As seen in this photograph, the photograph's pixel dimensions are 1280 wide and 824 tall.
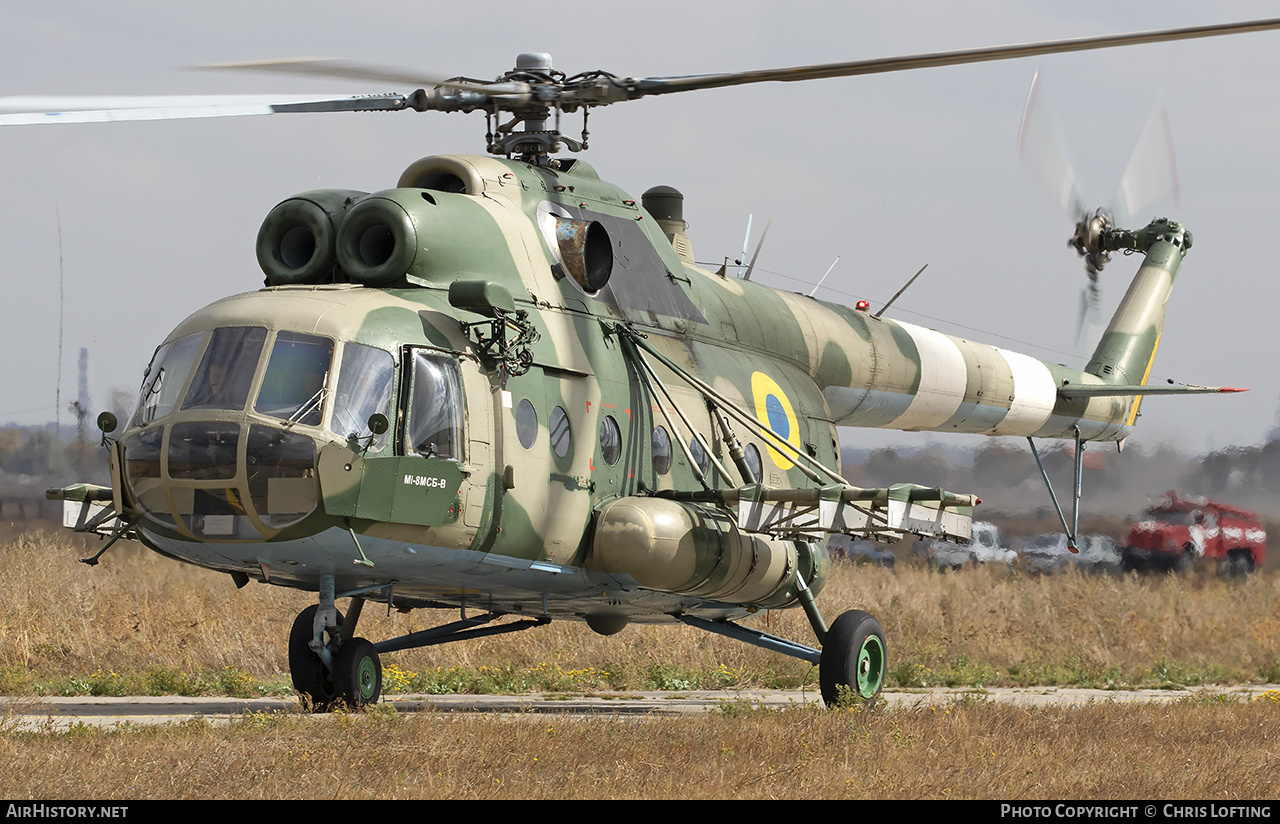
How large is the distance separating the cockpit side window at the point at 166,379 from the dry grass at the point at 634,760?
6.60 ft

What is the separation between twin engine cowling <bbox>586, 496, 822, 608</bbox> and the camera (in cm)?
1073

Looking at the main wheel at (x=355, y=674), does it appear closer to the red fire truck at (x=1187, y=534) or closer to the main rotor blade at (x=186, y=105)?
the main rotor blade at (x=186, y=105)

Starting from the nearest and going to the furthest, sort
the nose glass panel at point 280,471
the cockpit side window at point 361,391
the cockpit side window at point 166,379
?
the nose glass panel at point 280,471 < the cockpit side window at point 361,391 < the cockpit side window at point 166,379

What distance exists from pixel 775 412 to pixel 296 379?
5.26m

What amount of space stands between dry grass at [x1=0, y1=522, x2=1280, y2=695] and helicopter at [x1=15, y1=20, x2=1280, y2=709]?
3574 millimetres

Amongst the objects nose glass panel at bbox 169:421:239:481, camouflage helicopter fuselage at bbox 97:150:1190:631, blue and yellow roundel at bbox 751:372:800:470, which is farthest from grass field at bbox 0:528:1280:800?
blue and yellow roundel at bbox 751:372:800:470

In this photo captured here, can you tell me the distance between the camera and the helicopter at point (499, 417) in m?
9.15

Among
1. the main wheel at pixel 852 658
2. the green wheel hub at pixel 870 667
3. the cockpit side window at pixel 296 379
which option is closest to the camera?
the cockpit side window at pixel 296 379

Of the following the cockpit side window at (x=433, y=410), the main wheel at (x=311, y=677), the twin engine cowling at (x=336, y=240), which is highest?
the twin engine cowling at (x=336, y=240)

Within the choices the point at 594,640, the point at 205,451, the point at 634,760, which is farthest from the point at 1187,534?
the point at 205,451

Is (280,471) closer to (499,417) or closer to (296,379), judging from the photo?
(296,379)

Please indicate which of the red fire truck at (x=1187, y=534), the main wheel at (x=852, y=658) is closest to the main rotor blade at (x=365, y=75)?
the main wheel at (x=852, y=658)

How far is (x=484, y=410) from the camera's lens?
10.0 metres

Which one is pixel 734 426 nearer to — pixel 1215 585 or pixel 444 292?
pixel 444 292
